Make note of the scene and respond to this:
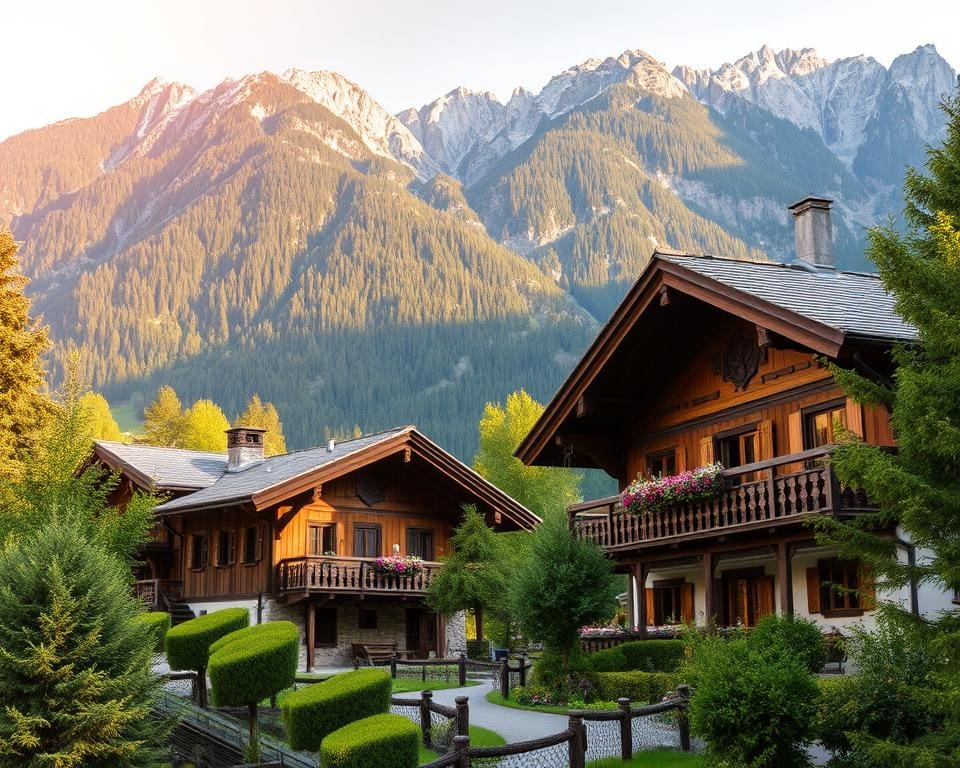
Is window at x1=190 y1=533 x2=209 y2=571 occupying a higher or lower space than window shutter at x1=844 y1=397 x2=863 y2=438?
lower

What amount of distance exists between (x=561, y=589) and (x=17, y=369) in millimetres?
22365

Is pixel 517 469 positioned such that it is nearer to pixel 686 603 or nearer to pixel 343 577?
pixel 343 577

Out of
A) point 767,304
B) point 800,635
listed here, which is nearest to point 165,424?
point 767,304

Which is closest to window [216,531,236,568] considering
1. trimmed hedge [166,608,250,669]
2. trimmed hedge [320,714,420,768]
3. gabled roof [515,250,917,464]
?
gabled roof [515,250,917,464]

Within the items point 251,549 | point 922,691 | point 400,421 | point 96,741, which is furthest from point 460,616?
point 400,421

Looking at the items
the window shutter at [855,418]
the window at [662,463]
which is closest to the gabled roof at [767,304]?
the window shutter at [855,418]

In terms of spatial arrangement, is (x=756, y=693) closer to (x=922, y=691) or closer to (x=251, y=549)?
(x=922, y=691)

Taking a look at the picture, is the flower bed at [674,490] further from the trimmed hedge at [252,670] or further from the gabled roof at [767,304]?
the trimmed hedge at [252,670]

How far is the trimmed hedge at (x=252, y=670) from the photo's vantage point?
18.9 metres

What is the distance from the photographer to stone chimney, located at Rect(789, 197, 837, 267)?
2781 cm

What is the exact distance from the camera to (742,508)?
73.2 feet

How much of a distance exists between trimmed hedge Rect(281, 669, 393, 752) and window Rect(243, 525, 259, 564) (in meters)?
19.1

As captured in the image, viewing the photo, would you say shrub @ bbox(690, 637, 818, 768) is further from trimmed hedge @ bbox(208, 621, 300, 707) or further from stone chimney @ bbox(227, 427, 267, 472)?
stone chimney @ bbox(227, 427, 267, 472)

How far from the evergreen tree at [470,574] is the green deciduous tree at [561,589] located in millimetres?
10433
